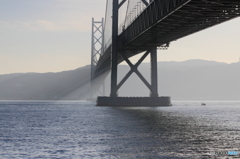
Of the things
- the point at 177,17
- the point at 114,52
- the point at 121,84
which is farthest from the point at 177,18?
the point at 121,84

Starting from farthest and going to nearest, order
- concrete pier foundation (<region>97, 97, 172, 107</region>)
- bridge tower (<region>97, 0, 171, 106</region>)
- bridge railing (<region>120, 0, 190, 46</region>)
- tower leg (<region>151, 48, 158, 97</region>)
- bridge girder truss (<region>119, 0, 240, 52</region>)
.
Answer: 1. tower leg (<region>151, 48, 158, 97</region>)
2. bridge tower (<region>97, 0, 171, 106</region>)
3. concrete pier foundation (<region>97, 97, 172, 107</region>)
4. bridge railing (<region>120, 0, 190, 46</region>)
5. bridge girder truss (<region>119, 0, 240, 52</region>)

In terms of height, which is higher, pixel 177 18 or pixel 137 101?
pixel 177 18

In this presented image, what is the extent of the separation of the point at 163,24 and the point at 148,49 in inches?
783

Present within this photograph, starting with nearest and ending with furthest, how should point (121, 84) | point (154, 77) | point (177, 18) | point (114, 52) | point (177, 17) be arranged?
point (177, 17) → point (177, 18) → point (114, 52) → point (121, 84) → point (154, 77)

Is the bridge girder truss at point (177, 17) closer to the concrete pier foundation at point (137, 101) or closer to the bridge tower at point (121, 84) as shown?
the bridge tower at point (121, 84)

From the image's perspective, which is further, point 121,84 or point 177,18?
point 121,84

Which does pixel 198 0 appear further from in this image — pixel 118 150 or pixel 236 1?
pixel 118 150

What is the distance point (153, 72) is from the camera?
55281 mm

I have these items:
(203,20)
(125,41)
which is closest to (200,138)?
(203,20)

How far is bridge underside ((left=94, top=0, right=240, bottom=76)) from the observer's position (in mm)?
25859

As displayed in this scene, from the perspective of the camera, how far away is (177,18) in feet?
99.6

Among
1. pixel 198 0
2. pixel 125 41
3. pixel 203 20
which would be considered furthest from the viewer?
pixel 125 41

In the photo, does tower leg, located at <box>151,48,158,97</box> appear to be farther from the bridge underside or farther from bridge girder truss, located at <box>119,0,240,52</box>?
bridge girder truss, located at <box>119,0,240,52</box>

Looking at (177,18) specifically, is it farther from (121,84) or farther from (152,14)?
(121,84)
